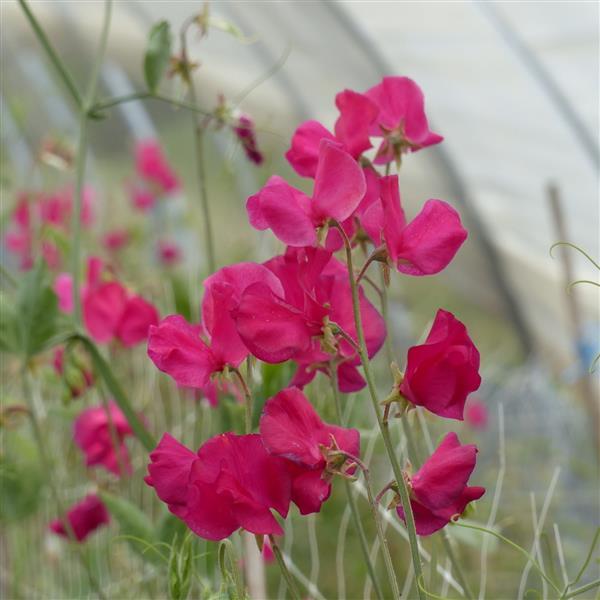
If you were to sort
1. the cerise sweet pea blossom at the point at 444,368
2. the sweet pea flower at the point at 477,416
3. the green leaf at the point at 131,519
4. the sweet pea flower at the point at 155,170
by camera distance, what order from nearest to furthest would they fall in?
1. the cerise sweet pea blossom at the point at 444,368
2. the green leaf at the point at 131,519
3. the sweet pea flower at the point at 477,416
4. the sweet pea flower at the point at 155,170

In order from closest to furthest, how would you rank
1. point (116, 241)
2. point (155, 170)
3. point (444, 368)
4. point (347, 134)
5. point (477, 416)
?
point (444, 368), point (347, 134), point (477, 416), point (116, 241), point (155, 170)

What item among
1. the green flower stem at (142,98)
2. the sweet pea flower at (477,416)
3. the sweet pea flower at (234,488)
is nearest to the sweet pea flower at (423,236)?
the sweet pea flower at (234,488)

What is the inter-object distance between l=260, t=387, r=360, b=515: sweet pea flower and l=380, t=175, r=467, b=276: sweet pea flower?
0.27 feet

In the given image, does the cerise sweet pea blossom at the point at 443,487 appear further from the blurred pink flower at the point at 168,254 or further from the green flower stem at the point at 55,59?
the blurred pink flower at the point at 168,254

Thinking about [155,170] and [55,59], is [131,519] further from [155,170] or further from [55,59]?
[155,170]

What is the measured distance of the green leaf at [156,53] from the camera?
2.94 feet

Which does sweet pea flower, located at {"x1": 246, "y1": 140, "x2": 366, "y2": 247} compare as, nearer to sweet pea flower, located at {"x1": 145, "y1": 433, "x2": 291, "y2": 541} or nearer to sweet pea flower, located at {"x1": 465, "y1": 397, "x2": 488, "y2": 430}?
sweet pea flower, located at {"x1": 145, "y1": 433, "x2": 291, "y2": 541}

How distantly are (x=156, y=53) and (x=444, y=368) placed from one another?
0.47m

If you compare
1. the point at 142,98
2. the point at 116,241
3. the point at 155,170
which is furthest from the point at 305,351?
the point at 155,170

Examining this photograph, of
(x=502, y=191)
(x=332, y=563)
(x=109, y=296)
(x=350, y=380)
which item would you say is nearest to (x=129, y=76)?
(x=502, y=191)

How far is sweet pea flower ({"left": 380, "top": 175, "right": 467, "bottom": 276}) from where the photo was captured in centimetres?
55

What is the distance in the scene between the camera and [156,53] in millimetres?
897

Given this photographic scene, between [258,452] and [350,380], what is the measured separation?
11cm

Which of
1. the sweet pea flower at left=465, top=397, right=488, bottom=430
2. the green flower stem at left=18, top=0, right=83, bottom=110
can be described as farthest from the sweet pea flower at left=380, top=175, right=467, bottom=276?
the sweet pea flower at left=465, top=397, right=488, bottom=430
